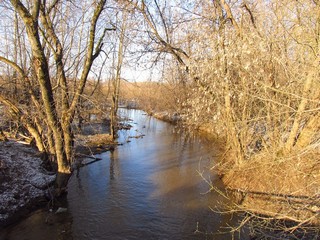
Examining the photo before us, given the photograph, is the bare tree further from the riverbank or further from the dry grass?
the dry grass

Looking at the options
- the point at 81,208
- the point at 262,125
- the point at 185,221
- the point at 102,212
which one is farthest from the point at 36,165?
the point at 262,125

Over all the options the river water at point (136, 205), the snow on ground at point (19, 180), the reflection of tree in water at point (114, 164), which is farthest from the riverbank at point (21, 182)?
the reflection of tree in water at point (114, 164)

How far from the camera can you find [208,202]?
8.98 metres

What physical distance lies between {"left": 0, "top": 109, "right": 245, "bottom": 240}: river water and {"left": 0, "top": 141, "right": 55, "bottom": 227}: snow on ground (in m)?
0.63

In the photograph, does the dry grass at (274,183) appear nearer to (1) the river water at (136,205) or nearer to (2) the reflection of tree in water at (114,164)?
(1) the river water at (136,205)

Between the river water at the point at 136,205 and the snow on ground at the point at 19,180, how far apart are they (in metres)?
0.63

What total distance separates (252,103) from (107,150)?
396 inches

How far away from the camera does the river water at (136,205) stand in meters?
7.04

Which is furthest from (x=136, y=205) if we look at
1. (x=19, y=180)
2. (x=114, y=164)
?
(x=114, y=164)

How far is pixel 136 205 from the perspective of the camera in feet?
28.1

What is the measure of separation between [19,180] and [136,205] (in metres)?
4.26

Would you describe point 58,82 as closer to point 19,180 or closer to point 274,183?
point 19,180

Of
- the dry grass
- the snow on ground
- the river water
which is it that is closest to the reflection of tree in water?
the river water

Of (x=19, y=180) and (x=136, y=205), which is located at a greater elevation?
(x=19, y=180)
